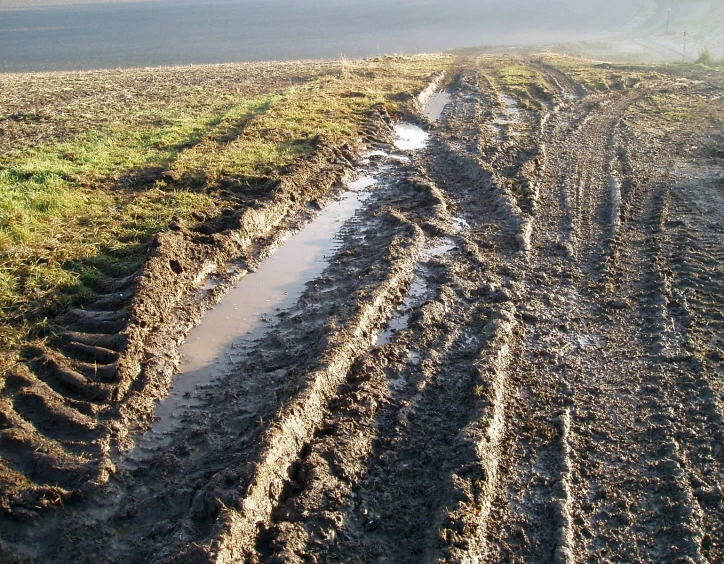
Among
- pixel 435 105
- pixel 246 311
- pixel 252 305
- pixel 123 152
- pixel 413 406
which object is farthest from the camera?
pixel 435 105

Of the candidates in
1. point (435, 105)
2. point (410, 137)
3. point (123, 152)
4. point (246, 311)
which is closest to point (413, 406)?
point (246, 311)

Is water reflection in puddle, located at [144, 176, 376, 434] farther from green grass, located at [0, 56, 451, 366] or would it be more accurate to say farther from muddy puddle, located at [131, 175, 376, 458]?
green grass, located at [0, 56, 451, 366]

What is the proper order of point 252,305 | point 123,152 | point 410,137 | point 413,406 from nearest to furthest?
1. point 413,406
2. point 252,305
3. point 123,152
4. point 410,137

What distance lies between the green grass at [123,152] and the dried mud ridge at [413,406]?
83cm

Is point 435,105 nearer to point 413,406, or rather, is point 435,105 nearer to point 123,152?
point 123,152

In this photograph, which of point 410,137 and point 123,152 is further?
point 410,137

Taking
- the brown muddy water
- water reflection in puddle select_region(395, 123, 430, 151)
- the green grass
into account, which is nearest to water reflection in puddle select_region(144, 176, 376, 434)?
the brown muddy water

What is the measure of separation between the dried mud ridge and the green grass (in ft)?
2.73

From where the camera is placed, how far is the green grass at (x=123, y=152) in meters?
7.37

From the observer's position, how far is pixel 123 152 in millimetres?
11719

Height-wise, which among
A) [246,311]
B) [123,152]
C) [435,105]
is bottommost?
[246,311]

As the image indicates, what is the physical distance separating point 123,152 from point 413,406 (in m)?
8.92

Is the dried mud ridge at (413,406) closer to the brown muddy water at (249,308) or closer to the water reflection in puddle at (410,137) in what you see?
the brown muddy water at (249,308)

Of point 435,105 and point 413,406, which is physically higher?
point 435,105
